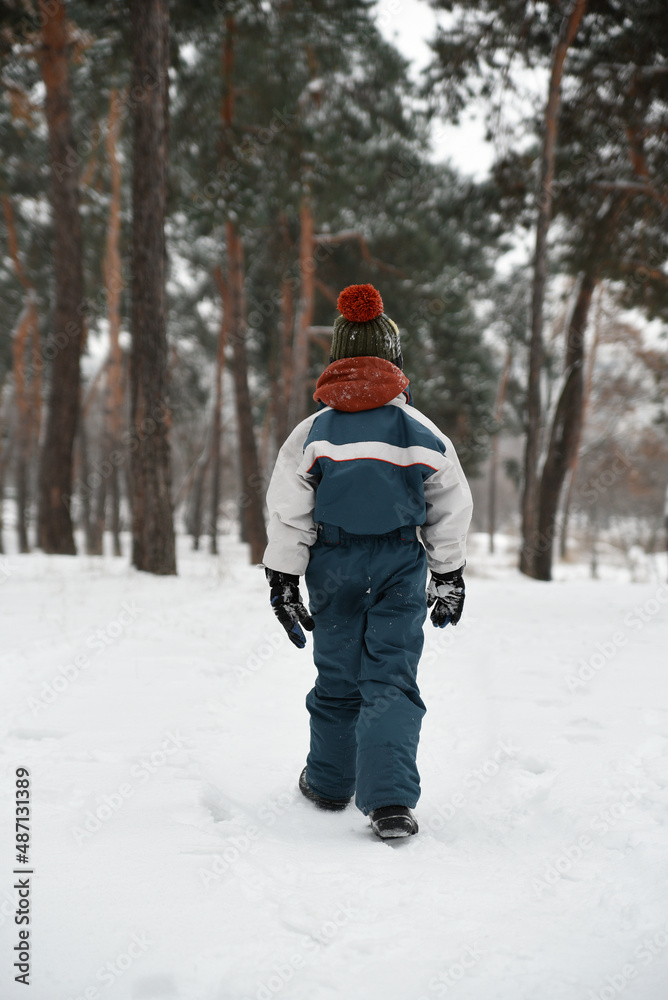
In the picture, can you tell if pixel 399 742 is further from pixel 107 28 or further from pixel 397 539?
pixel 107 28

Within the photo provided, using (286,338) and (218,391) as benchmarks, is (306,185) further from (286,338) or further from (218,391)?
(218,391)

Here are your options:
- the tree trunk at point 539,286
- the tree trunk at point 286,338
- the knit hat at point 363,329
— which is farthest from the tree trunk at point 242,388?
the knit hat at point 363,329

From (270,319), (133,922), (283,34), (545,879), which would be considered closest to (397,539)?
(545,879)

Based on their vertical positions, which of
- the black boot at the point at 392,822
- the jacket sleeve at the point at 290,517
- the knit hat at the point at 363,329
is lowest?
the black boot at the point at 392,822

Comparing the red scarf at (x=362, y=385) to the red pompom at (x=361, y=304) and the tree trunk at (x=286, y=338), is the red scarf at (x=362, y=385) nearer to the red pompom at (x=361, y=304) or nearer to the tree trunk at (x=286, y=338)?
the red pompom at (x=361, y=304)

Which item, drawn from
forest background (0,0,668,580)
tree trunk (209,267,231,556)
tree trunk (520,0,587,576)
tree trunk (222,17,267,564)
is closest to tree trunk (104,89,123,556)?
forest background (0,0,668,580)

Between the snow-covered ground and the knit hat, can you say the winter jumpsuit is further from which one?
the snow-covered ground

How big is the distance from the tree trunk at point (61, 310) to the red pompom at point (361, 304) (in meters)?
7.81

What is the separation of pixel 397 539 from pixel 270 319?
15.7m

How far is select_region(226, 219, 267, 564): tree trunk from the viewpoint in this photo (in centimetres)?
A: 1202

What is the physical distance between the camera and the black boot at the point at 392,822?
7.04ft

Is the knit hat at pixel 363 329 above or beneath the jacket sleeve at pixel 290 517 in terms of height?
above

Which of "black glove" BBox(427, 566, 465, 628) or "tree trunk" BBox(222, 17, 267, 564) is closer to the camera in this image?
"black glove" BBox(427, 566, 465, 628)

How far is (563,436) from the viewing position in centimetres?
1159
